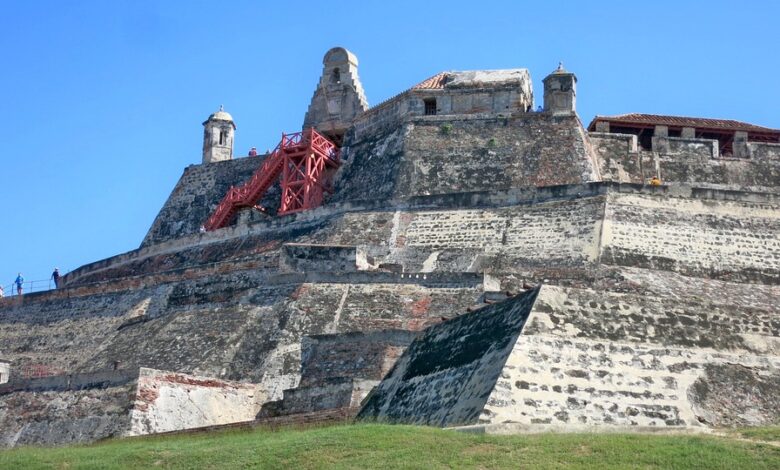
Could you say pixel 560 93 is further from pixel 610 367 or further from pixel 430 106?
pixel 610 367

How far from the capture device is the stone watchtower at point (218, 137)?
49625 millimetres

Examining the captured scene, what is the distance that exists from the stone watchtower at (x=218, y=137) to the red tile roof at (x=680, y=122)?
44.3 ft

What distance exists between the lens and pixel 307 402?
23344 millimetres

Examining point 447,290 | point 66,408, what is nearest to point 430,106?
point 447,290

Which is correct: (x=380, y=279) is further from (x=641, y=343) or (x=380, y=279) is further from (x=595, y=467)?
(x=595, y=467)

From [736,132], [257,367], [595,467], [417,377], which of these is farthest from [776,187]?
[595,467]

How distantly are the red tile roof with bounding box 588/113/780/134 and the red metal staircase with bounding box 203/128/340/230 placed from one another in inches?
365

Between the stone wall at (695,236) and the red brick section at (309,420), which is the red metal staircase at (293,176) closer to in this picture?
the stone wall at (695,236)

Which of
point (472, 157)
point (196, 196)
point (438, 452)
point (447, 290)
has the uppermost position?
point (472, 157)

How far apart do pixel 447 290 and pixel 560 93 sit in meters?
13.1

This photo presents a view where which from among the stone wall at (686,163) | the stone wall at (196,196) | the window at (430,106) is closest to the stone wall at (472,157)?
the window at (430,106)

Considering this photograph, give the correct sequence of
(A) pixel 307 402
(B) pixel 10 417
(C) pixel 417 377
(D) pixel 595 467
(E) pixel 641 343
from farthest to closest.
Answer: (B) pixel 10 417 → (A) pixel 307 402 → (C) pixel 417 377 → (E) pixel 641 343 → (D) pixel 595 467

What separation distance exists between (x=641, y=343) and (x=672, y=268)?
14237 millimetres

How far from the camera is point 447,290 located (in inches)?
1172
